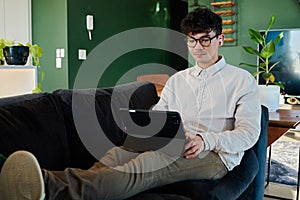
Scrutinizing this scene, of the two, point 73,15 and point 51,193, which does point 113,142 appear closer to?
point 51,193

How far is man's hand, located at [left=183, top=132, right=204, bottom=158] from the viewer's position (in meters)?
1.59

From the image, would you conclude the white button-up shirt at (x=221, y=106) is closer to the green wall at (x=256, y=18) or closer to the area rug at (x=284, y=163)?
the area rug at (x=284, y=163)

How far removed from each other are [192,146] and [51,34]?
116 inches

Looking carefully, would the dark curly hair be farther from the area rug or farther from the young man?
the area rug

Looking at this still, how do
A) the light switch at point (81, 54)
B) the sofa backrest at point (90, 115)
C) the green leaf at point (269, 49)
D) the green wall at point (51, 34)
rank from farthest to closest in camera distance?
the light switch at point (81, 54)
the green wall at point (51, 34)
the green leaf at point (269, 49)
the sofa backrest at point (90, 115)

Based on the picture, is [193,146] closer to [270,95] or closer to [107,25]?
[270,95]

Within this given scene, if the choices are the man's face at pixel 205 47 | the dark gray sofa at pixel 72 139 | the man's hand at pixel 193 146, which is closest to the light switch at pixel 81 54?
the dark gray sofa at pixel 72 139

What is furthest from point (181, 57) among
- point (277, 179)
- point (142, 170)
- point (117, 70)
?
point (142, 170)

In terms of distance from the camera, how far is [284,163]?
377cm

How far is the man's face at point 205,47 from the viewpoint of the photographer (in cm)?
184

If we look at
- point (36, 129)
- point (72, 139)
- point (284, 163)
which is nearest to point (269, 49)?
point (72, 139)

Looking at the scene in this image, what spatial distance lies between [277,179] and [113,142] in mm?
1969

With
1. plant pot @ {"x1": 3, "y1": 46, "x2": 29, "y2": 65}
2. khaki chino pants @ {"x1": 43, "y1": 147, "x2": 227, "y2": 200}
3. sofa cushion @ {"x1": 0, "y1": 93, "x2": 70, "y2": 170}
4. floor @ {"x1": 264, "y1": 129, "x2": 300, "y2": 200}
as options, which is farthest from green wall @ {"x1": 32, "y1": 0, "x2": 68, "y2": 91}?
khaki chino pants @ {"x1": 43, "y1": 147, "x2": 227, "y2": 200}

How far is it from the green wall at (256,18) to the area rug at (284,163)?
3.71 feet
